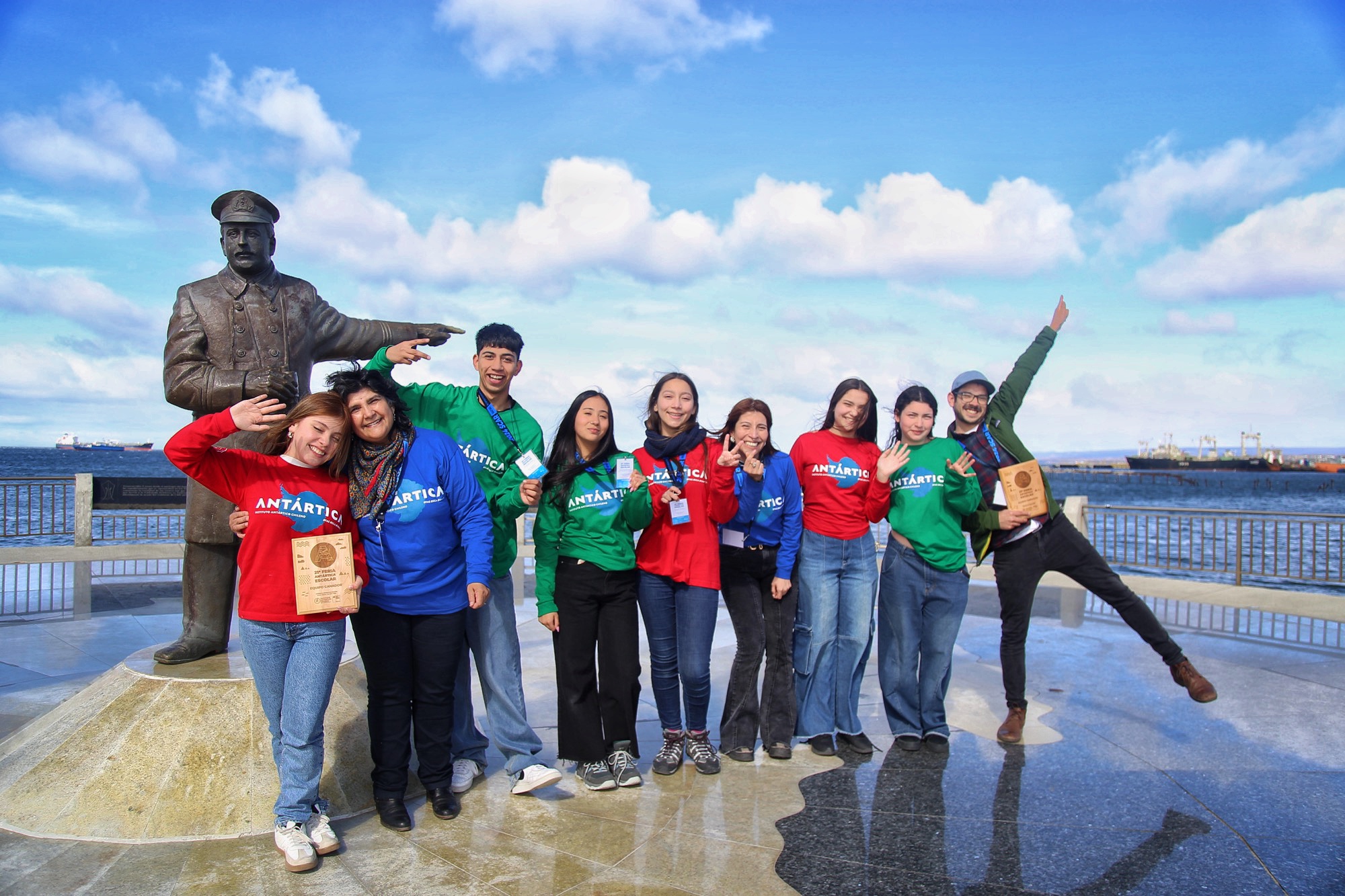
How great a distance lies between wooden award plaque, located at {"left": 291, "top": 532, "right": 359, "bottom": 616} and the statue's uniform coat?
44.3 inches

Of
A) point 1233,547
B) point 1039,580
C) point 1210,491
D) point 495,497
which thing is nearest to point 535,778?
point 495,497

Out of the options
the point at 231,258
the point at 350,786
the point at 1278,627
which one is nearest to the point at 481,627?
the point at 350,786

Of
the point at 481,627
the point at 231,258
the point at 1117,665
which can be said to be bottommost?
the point at 1117,665

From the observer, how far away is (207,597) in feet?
13.3

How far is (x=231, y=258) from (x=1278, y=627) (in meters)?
8.97

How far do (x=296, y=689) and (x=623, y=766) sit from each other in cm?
146

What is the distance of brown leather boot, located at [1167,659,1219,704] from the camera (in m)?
4.55

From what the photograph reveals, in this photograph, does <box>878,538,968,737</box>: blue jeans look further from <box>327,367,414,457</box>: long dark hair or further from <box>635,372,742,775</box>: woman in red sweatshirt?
<box>327,367,414,457</box>: long dark hair

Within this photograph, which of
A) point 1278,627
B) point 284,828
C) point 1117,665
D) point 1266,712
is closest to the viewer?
point 284,828

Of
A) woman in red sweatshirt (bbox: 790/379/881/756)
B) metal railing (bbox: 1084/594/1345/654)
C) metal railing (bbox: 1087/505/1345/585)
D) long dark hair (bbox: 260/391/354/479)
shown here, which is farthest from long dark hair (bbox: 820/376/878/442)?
metal railing (bbox: 1087/505/1345/585)

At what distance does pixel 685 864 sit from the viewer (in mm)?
3076

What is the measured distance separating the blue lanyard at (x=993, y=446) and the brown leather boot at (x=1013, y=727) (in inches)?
52.9

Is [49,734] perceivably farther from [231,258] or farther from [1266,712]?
[1266,712]

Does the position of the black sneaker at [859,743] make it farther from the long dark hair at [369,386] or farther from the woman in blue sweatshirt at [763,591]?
the long dark hair at [369,386]
